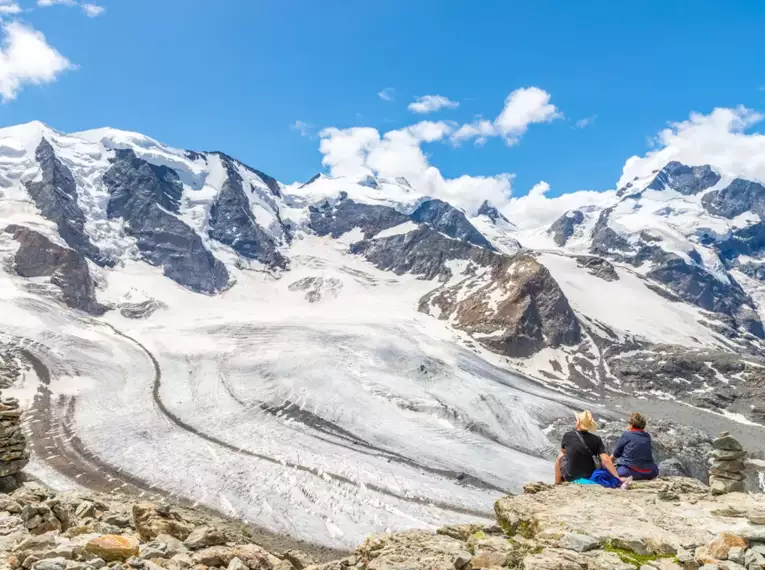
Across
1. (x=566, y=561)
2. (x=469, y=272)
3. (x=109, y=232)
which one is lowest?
(x=566, y=561)

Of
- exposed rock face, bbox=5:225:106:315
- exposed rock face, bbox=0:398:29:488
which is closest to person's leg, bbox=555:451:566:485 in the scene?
exposed rock face, bbox=0:398:29:488

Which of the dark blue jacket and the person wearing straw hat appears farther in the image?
the dark blue jacket

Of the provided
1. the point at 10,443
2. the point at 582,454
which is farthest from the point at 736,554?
the point at 10,443

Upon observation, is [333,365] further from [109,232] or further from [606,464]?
[109,232]

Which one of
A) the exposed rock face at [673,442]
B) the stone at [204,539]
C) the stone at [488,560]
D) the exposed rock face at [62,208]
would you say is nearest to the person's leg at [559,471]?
the stone at [488,560]

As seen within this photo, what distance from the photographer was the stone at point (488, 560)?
29.9 feet

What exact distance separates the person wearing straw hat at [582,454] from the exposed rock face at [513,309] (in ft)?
376

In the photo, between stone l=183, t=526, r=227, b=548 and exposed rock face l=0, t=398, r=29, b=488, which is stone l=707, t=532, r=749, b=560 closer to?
stone l=183, t=526, r=227, b=548

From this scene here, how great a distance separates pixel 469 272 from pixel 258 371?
116979mm

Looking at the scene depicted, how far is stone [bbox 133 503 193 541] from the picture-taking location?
47.8ft

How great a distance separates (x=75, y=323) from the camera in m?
106

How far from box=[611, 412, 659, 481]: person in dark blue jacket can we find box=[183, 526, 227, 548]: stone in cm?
1023

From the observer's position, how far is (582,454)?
13.4m

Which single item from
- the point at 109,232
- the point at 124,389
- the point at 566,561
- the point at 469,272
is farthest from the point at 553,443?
the point at 109,232
